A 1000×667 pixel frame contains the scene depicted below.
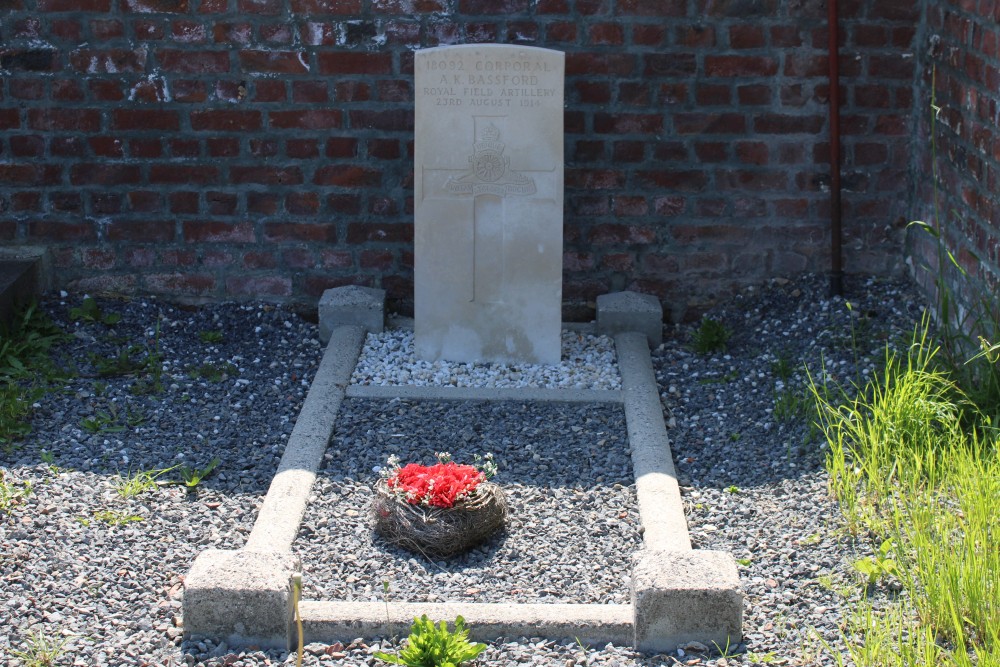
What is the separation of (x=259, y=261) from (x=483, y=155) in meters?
1.30

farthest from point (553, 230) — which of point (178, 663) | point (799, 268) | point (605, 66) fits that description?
point (178, 663)

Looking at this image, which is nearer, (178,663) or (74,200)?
(178,663)

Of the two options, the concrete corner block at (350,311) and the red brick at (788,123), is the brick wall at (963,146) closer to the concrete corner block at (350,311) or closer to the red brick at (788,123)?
the red brick at (788,123)

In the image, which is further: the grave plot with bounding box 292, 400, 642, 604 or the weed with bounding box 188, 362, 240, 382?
the weed with bounding box 188, 362, 240, 382

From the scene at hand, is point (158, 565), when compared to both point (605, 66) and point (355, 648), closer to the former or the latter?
point (355, 648)

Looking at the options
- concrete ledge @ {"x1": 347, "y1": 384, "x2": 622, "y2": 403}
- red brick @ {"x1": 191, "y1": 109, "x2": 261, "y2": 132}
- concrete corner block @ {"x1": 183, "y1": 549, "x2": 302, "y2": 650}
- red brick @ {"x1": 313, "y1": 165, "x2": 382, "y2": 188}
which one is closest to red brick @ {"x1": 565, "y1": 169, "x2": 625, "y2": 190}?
red brick @ {"x1": 313, "y1": 165, "x2": 382, "y2": 188}

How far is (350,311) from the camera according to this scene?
552cm

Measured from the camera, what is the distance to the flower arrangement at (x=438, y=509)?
3.68m

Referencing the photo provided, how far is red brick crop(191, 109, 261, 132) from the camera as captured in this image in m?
5.55

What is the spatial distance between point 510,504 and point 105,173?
9.08ft

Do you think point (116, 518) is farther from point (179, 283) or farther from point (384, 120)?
point (384, 120)

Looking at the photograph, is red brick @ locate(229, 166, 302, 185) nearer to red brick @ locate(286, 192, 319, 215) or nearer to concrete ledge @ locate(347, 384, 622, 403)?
red brick @ locate(286, 192, 319, 215)

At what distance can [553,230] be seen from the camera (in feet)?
16.8

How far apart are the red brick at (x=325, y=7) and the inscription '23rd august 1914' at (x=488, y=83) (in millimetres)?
605
